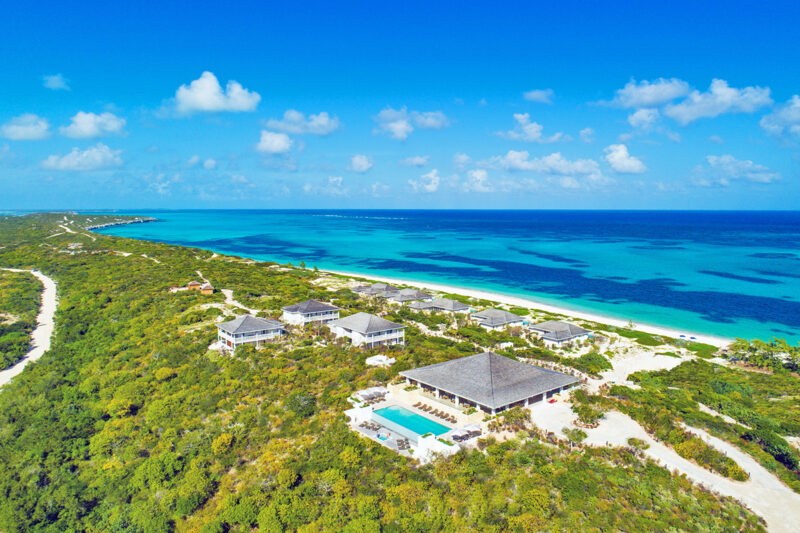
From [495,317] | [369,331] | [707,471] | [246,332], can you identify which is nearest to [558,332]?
[495,317]

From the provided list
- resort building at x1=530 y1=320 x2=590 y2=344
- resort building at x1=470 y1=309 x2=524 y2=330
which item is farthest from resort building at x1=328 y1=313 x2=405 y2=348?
resort building at x1=530 y1=320 x2=590 y2=344

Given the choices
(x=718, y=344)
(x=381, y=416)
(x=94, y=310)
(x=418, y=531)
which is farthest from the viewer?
(x=94, y=310)

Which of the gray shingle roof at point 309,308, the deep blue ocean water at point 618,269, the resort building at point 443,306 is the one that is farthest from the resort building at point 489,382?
the deep blue ocean water at point 618,269

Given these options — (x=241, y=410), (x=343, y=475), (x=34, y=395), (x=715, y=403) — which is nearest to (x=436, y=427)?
(x=343, y=475)

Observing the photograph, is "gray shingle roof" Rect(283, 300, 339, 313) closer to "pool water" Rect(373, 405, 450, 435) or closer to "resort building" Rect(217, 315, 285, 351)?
"resort building" Rect(217, 315, 285, 351)

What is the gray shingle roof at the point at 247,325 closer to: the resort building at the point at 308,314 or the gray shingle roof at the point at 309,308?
the resort building at the point at 308,314

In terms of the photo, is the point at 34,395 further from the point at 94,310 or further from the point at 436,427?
the point at 436,427
